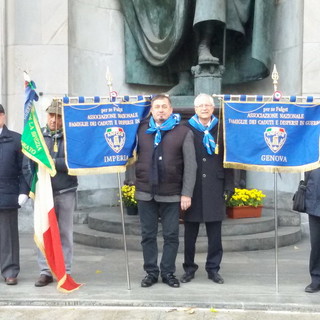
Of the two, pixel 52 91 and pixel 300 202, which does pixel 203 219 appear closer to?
pixel 300 202

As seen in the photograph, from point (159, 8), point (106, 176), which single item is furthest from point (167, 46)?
point (106, 176)

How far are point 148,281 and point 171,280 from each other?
0.74 ft

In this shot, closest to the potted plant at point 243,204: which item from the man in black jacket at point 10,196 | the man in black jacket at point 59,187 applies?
the man in black jacket at point 59,187

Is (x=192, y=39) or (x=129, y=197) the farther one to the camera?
(x=192, y=39)

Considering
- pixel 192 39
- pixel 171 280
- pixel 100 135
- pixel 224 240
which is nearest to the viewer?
pixel 171 280

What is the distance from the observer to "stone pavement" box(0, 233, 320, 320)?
5.16m

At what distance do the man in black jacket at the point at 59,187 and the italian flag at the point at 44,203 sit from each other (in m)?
0.12

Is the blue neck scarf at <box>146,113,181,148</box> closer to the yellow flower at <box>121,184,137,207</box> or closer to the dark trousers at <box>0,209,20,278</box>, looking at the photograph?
the dark trousers at <box>0,209,20,278</box>

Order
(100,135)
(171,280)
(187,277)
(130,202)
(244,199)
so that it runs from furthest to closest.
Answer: (130,202) < (244,199) < (187,277) < (100,135) < (171,280)

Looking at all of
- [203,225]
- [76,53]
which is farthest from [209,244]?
[76,53]

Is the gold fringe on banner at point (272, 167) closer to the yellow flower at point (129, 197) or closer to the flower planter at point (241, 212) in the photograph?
the flower planter at point (241, 212)

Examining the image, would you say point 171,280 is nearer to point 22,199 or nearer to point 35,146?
point 22,199

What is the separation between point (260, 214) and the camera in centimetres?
870

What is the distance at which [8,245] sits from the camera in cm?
613
